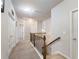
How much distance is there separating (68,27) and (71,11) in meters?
0.63

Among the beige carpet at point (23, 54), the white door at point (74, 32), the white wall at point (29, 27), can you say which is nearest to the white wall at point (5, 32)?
the beige carpet at point (23, 54)

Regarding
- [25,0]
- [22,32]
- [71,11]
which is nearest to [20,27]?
[22,32]

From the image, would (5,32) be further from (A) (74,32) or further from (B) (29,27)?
(B) (29,27)

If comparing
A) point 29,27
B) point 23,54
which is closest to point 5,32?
point 23,54

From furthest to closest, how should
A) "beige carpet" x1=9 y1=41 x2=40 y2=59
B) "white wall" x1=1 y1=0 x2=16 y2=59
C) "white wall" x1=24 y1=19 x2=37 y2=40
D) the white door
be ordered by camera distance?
1. "white wall" x1=24 y1=19 x2=37 y2=40
2. "beige carpet" x1=9 y1=41 x2=40 y2=59
3. the white door
4. "white wall" x1=1 y1=0 x2=16 y2=59

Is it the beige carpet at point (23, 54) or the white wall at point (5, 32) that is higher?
the white wall at point (5, 32)

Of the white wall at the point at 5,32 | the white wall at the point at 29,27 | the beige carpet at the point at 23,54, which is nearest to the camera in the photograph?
the white wall at the point at 5,32

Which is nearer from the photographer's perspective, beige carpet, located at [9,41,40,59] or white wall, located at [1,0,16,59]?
white wall, located at [1,0,16,59]

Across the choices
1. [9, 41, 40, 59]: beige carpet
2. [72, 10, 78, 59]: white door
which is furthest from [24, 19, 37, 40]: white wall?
[72, 10, 78, 59]: white door

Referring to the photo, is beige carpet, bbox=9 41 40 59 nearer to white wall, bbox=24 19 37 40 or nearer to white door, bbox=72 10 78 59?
white door, bbox=72 10 78 59

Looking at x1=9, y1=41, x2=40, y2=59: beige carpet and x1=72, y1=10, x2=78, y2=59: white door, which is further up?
x1=72, y1=10, x2=78, y2=59: white door

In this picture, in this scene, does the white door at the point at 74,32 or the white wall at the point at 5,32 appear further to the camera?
the white door at the point at 74,32

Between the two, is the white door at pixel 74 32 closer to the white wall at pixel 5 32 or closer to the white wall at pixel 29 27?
the white wall at pixel 5 32

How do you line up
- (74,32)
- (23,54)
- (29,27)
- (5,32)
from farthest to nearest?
1. (29,27)
2. (23,54)
3. (74,32)
4. (5,32)
